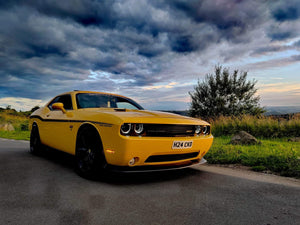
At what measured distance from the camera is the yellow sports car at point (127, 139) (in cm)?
297

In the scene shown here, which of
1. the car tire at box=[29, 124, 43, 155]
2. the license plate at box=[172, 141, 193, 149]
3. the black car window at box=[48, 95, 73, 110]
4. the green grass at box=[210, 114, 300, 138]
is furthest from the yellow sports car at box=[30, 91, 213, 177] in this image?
the green grass at box=[210, 114, 300, 138]

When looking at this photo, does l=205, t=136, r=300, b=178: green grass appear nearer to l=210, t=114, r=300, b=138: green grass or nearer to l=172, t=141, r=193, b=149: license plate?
l=172, t=141, r=193, b=149: license plate

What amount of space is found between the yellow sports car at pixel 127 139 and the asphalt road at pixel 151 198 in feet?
0.92

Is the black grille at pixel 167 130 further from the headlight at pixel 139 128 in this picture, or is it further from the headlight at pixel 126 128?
the headlight at pixel 126 128

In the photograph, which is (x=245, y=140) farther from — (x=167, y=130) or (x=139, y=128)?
(x=139, y=128)

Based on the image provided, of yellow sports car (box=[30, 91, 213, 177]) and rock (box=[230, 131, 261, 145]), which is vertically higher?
yellow sports car (box=[30, 91, 213, 177])

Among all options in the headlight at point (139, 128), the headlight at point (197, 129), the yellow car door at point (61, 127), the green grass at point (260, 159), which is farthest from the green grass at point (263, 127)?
the headlight at point (139, 128)

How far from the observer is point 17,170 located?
3979mm

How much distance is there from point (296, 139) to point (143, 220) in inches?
301

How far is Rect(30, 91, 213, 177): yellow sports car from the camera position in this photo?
9.74 feet

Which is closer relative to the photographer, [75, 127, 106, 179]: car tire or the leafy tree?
[75, 127, 106, 179]: car tire

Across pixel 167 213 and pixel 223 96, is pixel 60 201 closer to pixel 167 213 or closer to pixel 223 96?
pixel 167 213

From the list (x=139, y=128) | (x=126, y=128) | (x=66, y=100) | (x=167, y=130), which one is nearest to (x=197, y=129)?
(x=167, y=130)

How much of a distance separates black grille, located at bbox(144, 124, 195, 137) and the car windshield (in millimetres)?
1539
